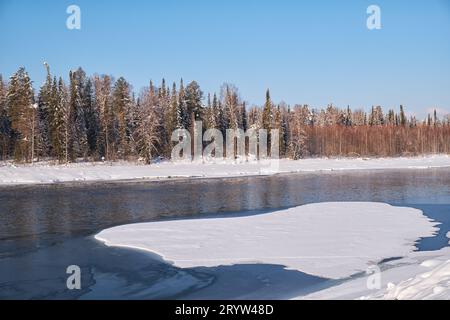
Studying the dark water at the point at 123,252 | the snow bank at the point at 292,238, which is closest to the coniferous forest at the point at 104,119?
the dark water at the point at 123,252

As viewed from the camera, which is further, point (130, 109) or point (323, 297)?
point (130, 109)

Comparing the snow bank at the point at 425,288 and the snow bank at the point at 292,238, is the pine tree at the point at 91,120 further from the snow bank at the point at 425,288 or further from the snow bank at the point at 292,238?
the snow bank at the point at 425,288

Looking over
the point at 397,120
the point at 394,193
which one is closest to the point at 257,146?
the point at 394,193

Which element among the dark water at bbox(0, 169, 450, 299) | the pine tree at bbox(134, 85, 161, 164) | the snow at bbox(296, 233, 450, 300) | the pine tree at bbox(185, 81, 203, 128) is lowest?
the dark water at bbox(0, 169, 450, 299)

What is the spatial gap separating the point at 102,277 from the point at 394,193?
23.1m

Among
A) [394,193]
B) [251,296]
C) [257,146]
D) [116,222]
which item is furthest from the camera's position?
[257,146]

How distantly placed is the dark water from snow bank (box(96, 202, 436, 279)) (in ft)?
2.09

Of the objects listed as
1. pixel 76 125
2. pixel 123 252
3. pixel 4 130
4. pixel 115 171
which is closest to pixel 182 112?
pixel 76 125

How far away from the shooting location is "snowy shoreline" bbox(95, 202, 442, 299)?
32.4ft

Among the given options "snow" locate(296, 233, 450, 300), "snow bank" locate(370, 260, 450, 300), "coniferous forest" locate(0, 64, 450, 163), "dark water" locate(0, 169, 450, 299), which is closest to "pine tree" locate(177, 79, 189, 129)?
"coniferous forest" locate(0, 64, 450, 163)

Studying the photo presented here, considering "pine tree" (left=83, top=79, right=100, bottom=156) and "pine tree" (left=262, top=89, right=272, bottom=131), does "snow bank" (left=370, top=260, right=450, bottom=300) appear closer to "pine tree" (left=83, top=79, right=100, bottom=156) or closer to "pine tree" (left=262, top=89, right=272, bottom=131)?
"pine tree" (left=83, top=79, right=100, bottom=156)

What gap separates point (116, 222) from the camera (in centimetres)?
1881
